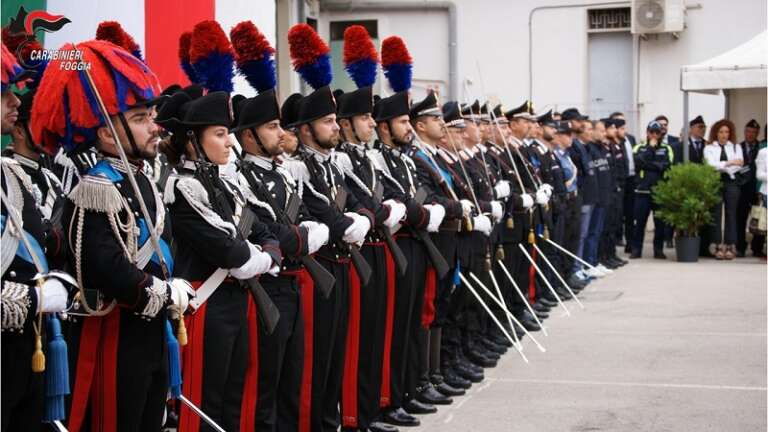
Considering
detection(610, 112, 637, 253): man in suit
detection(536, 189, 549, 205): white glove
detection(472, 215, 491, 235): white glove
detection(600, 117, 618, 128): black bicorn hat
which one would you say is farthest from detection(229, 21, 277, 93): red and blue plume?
detection(610, 112, 637, 253): man in suit

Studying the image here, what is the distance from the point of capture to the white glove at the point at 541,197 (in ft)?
33.2

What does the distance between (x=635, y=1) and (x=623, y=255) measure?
16.1 ft

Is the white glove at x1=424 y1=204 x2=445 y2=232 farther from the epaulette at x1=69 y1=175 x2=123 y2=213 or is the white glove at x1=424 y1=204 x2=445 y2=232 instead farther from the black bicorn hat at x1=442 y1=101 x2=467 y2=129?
the epaulette at x1=69 y1=175 x2=123 y2=213

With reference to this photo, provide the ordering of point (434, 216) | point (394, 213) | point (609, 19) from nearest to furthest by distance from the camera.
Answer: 1. point (394, 213)
2. point (434, 216)
3. point (609, 19)

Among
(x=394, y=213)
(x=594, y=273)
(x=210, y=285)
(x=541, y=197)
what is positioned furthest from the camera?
(x=594, y=273)

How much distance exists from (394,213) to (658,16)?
13.5 metres

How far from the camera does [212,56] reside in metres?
4.88

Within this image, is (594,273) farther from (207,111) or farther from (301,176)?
(207,111)

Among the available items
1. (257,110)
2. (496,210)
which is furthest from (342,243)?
(496,210)

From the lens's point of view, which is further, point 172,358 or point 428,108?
point 428,108

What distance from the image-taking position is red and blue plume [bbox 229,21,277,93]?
524 cm

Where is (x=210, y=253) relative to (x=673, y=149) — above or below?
below

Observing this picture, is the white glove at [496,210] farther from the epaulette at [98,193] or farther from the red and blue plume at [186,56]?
the epaulette at [98,193]

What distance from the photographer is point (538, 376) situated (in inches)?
321
